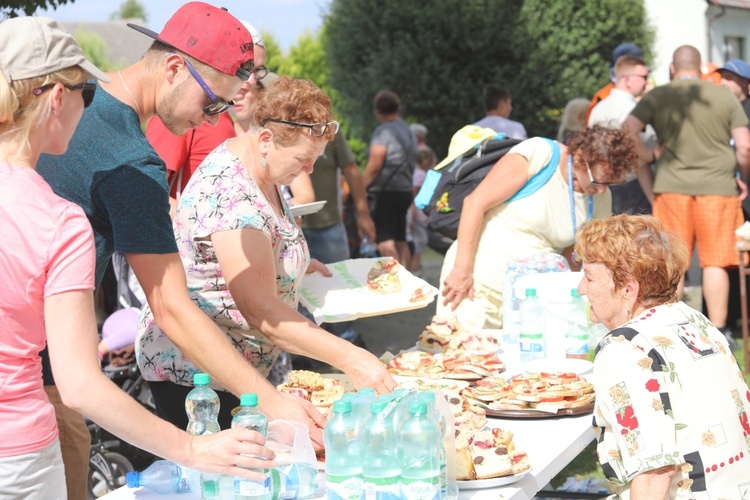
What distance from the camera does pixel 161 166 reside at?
221cm

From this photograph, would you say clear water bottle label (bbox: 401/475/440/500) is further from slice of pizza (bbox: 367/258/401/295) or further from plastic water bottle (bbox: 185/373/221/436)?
slice of pizza (bbox: 367/258/401/295)

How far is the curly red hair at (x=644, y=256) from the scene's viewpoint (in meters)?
2.34

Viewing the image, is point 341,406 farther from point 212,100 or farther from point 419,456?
point 212,100

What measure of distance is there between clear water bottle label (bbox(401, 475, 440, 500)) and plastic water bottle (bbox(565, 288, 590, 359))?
1.77 meters

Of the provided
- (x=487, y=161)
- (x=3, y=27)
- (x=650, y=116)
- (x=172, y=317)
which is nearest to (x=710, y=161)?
(x=650, y=116)

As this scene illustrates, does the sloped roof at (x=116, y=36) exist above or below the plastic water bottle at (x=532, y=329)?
above

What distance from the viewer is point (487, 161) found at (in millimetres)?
4445

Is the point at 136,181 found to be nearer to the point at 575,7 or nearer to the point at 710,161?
the point at 710,161

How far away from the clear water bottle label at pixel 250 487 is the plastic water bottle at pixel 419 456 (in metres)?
0.29

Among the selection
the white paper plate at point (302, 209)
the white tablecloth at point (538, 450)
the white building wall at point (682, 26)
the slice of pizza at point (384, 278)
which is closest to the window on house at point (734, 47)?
the white building wall at point (682, 26)

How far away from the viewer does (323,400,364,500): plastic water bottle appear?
1.96 meters

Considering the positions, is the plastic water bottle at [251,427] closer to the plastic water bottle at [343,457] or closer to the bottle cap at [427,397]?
the plastic water bottle at [343,457]

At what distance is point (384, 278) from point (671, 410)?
1.42 metres

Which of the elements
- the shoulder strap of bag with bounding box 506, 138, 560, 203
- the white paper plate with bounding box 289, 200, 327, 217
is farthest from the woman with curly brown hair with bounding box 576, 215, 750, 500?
the shoulder strap of bag with bounding box 506, 138, 560, 203
